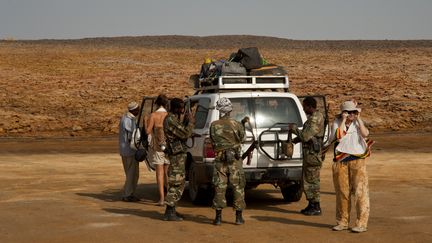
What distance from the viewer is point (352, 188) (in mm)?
9719

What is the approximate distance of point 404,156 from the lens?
72.8ft

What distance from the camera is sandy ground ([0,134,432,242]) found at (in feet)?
31.7

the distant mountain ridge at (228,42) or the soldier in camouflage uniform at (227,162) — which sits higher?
the soldier in camouflage uniform at (227,162)

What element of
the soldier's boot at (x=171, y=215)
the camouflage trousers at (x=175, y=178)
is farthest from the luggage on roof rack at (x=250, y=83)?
the soldier's boot at (x=171, y=215)

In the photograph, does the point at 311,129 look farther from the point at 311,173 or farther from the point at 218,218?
the point at 218,218

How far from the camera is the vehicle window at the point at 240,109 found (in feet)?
39.3

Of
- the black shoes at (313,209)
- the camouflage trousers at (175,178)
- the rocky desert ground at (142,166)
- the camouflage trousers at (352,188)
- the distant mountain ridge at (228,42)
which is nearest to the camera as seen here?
the camouflage trousers at (352,188)

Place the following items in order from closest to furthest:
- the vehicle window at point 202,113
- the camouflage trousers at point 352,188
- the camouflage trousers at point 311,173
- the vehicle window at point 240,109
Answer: the camouflage trousers at point 352,188
the camouflage trousers at point 311,173
the vehicle window at point 240,109
the vehicle window at point 202,113

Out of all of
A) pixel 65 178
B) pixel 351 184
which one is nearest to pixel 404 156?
pixel 65 178

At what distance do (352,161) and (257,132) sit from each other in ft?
7.79

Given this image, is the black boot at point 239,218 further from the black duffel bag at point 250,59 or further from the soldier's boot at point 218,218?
the black duffel bag at point 250,59

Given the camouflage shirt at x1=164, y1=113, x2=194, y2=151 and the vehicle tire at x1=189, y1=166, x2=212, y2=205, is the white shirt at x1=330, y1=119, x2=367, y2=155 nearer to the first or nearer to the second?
the camouflage shirt at x1=164, y1=113, x2=194, y2=151

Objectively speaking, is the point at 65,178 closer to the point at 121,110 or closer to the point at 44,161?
the point at 44,161

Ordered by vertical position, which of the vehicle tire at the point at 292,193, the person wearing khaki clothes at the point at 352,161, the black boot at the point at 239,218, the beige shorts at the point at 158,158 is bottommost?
the vehicle tire at the point at 292,193
